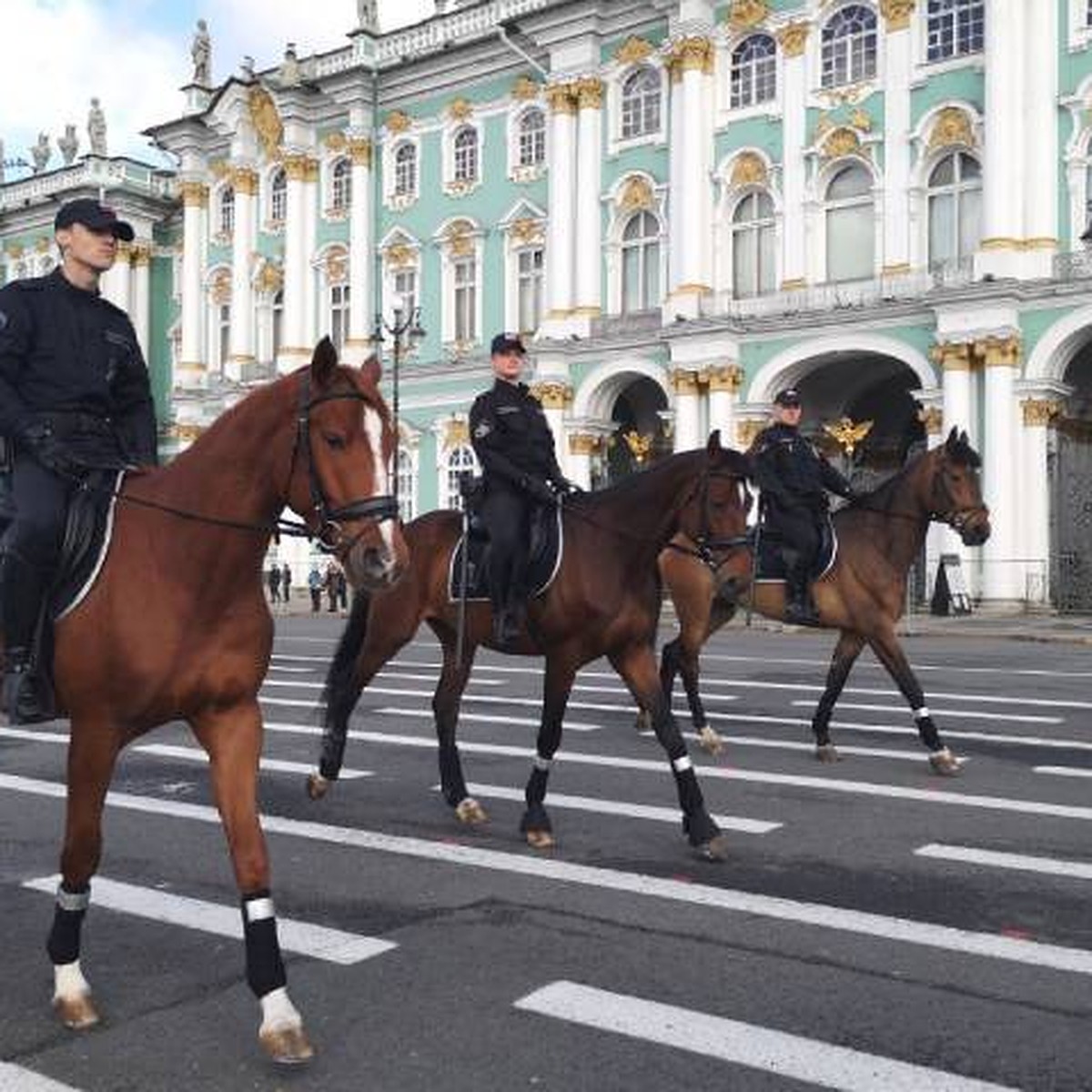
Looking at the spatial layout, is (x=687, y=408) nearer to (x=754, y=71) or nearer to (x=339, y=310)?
(x=754, y=71)

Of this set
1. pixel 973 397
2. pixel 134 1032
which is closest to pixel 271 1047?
pixel 134 1032

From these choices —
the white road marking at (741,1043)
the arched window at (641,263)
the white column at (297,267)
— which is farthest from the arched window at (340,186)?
the white road marking at (741,1043)

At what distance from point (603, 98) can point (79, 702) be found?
121ft

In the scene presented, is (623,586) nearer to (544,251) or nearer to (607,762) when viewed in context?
(607,762)

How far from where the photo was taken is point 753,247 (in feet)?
119

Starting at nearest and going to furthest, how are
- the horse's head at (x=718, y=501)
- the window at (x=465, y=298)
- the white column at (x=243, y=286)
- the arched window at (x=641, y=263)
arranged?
the horse's head at (x=718, y=501), the arched window at (x=641, y=263), the window at (x=465, y=298), the white column at (x=243, y=286)

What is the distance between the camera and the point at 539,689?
50.4 feet

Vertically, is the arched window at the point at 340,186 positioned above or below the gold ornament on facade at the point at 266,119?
below

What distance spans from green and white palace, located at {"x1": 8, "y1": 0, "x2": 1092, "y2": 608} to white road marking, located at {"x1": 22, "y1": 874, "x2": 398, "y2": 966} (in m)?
27.8

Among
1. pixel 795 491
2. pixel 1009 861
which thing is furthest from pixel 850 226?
pixel 1009 861

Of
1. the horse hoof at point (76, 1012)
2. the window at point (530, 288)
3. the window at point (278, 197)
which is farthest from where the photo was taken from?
the window at point (278, 197)

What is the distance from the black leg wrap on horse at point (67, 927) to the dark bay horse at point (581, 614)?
3104 millimetres

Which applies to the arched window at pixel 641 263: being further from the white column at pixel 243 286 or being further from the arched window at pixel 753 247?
the white column at pixel 243 286

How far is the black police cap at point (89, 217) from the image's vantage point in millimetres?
5121
